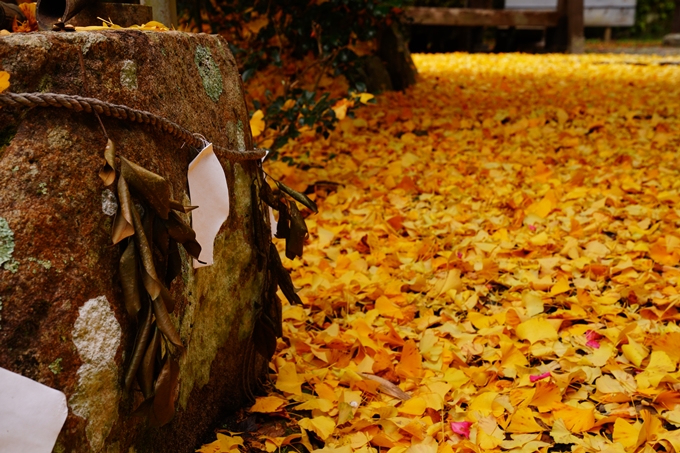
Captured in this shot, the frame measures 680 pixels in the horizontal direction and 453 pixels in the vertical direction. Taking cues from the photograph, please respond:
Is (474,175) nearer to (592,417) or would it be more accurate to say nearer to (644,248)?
(644,248)

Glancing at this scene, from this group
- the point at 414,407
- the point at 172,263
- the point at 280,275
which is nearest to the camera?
the point at 172,263

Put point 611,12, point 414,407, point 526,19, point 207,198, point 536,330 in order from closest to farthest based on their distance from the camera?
point 207,198 → point 414,407 → point 536,330 → point 526,19 → point 611,12

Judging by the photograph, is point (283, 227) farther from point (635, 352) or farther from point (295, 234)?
point (635, 352)

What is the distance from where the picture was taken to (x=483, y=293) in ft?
6.92

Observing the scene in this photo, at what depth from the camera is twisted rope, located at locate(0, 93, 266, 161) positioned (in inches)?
35.4

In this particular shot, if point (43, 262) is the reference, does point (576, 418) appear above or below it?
below

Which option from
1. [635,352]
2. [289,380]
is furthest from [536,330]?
[289,380]

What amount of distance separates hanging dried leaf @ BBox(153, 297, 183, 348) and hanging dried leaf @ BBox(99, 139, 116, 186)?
0.20 m

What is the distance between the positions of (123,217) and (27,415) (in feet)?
0.99

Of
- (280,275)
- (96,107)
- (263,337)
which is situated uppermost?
(96,107)

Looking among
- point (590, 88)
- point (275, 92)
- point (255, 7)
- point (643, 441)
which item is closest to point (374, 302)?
point (643, 441)

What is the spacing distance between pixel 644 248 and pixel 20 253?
213 centimetres

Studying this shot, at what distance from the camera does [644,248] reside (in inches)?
91.1

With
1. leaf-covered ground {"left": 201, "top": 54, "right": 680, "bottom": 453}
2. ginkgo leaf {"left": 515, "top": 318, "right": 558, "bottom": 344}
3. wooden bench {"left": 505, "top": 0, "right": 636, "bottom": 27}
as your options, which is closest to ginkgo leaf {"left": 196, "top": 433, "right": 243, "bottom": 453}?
leaf-covered ground {"left": 201, "top": 54, "right": 680, "bottom": 453}
